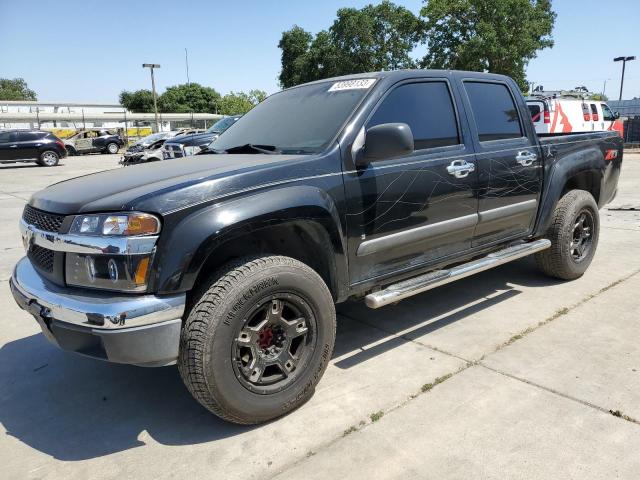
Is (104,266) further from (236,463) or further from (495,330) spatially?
(495,330)

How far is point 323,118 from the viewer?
319cm

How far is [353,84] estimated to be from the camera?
3.32 metres

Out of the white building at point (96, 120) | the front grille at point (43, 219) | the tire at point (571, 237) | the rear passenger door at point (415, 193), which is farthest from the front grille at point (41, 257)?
the white building at point (96, 120)

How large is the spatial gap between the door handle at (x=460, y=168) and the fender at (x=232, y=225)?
1.04 meters

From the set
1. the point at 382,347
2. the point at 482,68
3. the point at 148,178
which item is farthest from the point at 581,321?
the point at 482,68

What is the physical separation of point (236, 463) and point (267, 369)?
1.64 feet

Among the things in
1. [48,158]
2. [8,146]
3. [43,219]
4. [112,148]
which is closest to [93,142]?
[112,148]

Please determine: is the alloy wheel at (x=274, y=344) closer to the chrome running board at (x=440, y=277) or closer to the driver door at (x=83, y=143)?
the chrome running board at (x=440, y=277)

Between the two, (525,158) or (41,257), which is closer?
(41,257)

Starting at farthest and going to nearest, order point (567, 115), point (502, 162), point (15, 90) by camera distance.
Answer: point (15, 90) < point (567, 115) < point (502, 162)

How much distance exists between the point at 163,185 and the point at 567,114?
17.4 m

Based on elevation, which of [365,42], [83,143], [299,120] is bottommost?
[299,120]

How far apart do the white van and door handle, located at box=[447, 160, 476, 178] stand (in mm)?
12321

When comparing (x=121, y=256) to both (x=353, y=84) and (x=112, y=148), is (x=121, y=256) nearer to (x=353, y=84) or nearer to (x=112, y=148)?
(x=353, y=84)
